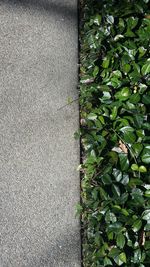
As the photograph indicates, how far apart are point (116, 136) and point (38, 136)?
56cm

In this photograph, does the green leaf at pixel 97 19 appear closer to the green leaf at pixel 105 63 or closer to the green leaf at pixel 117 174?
the green leaf at pixel 105 63

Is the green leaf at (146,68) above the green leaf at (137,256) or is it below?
above

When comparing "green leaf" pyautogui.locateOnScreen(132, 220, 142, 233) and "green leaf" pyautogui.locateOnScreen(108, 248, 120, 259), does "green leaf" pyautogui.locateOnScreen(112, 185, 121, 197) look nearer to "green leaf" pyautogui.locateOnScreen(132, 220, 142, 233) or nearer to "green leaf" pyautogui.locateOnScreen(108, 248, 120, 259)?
"green leaf" pyautogui.locateOnScreen(132, 220, 142, 233)

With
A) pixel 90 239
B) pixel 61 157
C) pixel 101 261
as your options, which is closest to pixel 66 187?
pixel 61 157

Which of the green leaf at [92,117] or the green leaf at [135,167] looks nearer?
the green leaf at [135,167]

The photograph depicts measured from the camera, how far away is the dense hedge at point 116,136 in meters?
2.19

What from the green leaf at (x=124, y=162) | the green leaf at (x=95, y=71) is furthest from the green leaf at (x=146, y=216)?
the green leaf at (x=95, y=71)

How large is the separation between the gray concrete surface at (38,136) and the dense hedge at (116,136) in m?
0.12

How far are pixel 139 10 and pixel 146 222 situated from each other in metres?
1.31

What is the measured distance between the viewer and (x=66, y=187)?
2658mm

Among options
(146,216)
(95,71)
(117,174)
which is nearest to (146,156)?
(117,174)

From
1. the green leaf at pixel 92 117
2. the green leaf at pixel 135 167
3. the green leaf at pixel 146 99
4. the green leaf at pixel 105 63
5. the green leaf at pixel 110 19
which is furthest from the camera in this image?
the green leaf at pixel 110 19

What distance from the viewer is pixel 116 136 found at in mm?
2406

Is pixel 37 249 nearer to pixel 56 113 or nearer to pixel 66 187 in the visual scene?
pixel 66 187
